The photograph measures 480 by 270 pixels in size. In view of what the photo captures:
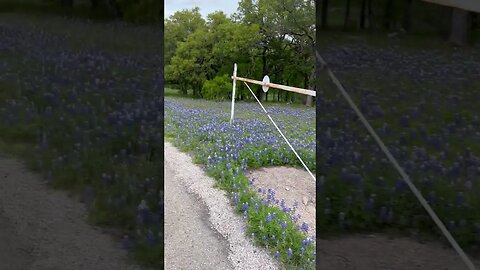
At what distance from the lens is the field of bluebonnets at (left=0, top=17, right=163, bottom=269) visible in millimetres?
1569

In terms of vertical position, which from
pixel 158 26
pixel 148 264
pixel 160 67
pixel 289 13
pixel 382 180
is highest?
pixel 289 13

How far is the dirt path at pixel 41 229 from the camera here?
1561 mm

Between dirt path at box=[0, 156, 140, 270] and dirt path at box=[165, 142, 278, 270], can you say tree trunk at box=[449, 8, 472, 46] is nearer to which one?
dirt path at box=[0, 156, 140, 270]

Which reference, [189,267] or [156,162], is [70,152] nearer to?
[156,162]

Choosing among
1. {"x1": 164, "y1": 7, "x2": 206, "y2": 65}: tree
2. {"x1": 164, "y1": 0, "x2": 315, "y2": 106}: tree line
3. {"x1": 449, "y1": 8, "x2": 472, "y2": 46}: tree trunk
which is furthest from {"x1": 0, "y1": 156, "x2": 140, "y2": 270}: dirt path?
{"x1": 164, "y1": 7, "x2": 206, "y2": 65}: tree

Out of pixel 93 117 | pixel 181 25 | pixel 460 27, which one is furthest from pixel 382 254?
pixel 181 25

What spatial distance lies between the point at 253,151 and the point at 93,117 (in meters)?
4.02

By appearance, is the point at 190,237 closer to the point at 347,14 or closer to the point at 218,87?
the point at 347,14

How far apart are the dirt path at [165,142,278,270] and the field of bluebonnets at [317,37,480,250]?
1643 millimetres

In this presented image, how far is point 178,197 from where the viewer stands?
4652 millimetres

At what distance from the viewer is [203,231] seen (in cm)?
385

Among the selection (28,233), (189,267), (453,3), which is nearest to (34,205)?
(28,233)

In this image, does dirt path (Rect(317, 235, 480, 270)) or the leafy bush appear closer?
dirt path (Rect(317, 235, 480, 270))

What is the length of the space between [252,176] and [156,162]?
3510mm
